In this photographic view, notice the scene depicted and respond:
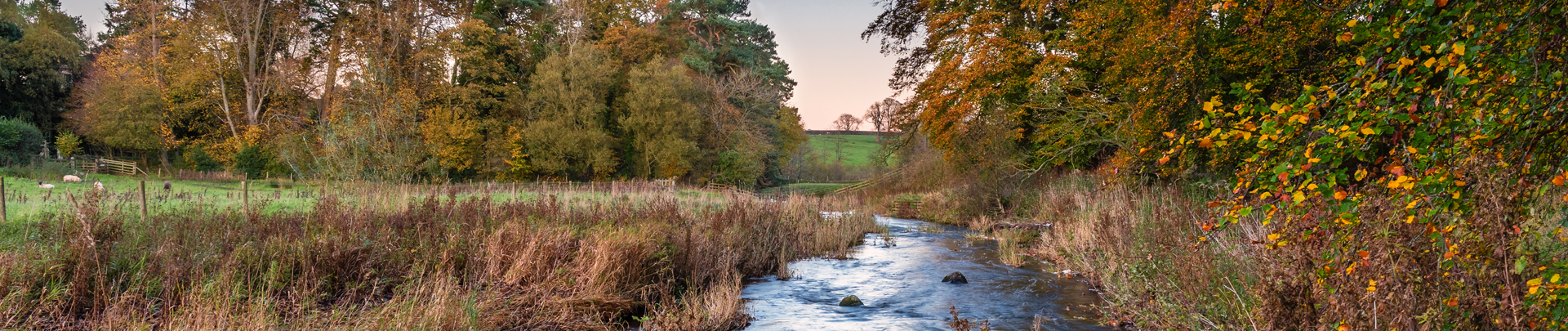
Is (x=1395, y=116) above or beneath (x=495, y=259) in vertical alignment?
above

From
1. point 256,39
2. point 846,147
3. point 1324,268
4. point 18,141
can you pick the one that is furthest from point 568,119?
point 846,147

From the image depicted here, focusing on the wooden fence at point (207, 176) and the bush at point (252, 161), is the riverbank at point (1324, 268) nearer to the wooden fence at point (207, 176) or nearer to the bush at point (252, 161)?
the wooden fence at point (207, 176)

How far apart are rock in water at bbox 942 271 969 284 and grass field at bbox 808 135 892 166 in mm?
51865

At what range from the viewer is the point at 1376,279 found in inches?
129

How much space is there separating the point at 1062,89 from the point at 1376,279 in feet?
44.8

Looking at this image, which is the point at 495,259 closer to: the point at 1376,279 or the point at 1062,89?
the point at 1376,279

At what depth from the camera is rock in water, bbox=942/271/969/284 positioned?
10.2 metres

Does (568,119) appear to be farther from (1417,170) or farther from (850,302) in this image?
(1417,170)

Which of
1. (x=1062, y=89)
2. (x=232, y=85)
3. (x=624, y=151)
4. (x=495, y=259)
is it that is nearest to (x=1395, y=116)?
(x=495, y=259)

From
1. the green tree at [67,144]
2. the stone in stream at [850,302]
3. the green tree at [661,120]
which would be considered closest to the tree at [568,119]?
the green tree at [661,120]

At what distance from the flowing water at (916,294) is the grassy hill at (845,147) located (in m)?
50.2

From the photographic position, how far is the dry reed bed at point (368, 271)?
5219 mm

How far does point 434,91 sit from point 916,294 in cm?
2768

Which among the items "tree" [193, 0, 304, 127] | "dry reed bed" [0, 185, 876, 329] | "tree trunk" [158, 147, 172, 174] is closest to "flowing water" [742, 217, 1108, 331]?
"dry reed bed" [0, 185, 876, 329]
